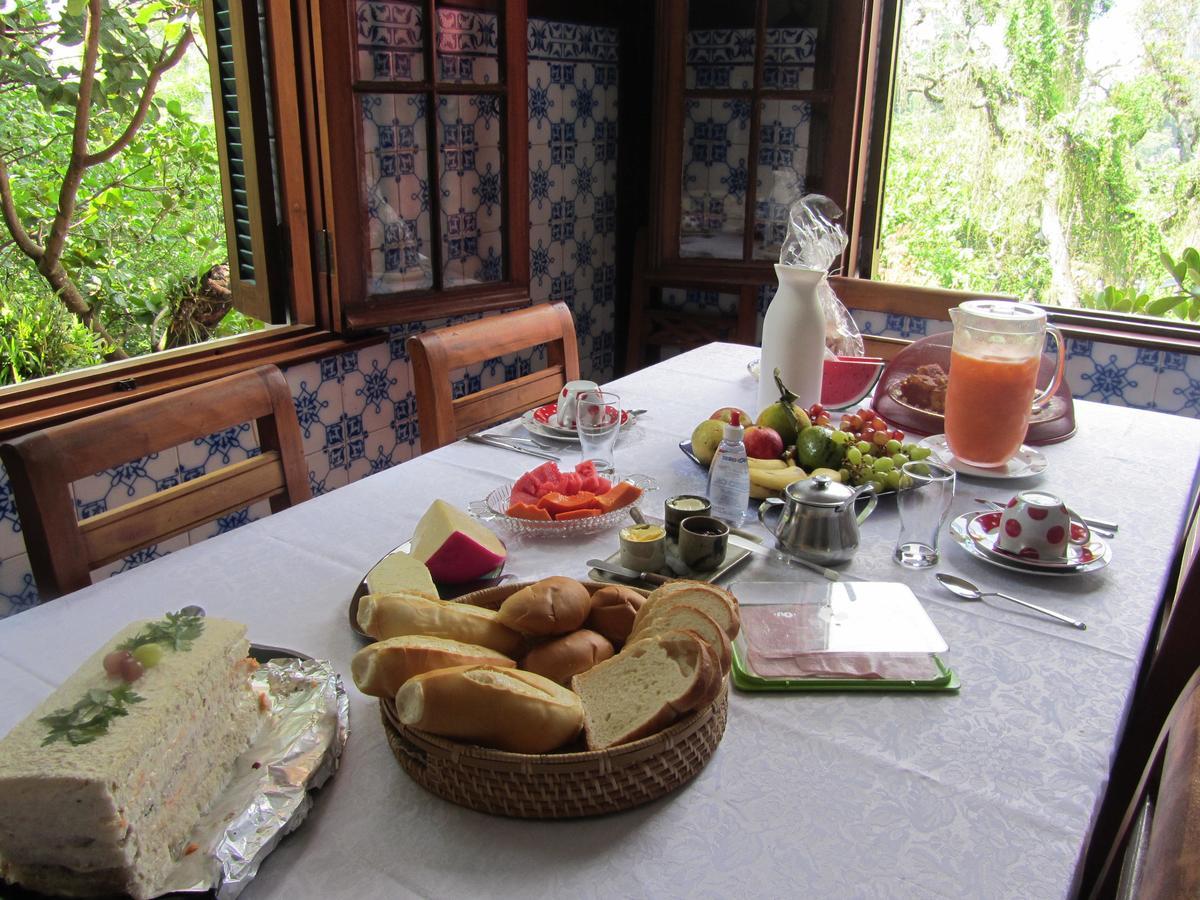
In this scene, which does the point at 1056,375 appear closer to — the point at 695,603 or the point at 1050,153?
the point at 695,603

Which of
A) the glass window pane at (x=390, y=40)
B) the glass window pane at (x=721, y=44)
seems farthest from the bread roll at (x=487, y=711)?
the glass window pane at (x=721, y=44)

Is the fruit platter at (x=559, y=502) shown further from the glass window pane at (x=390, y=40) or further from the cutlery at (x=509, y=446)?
the glass window pane at (x=390, y=40)

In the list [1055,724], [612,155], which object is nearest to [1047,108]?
[612,155]

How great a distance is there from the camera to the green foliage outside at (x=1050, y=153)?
3.07 metres

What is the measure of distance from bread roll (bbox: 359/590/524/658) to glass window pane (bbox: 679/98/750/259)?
92.9 inches

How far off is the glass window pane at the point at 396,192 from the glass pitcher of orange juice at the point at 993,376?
1.42 m

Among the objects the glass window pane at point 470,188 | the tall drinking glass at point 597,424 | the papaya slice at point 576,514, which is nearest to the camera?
the papaya slice at point 576,514

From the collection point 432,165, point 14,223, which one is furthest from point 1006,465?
point 14,223

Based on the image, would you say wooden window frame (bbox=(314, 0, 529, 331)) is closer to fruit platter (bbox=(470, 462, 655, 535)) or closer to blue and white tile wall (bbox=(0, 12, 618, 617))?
blue and white tile wall (bbox=(0, 12, 618, 617))

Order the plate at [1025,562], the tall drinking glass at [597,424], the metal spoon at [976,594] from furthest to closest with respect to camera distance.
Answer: the tall drinking glass at [597,424] < the plate at [1025,562] < the metal spoon at [976,594]

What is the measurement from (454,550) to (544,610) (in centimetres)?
26

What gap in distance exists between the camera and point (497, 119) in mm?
2520

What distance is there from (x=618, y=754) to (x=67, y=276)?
241 centimetres

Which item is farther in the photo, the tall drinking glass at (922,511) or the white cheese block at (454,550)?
the tall drinking glass at (922,511)
